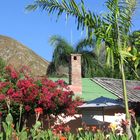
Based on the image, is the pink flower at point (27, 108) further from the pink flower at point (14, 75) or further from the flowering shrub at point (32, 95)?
the pink flower at point (14, 75)

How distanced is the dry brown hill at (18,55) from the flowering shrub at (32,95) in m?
57.8

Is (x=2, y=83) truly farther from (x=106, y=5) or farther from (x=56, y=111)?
(x=106, y=5)

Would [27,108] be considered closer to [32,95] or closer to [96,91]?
[32,95]

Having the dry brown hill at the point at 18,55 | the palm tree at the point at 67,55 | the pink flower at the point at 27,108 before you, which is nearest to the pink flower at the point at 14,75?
the pink flower at the point at 27,108

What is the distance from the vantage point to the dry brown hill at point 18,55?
79.8 m

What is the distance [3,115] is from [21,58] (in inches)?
2585

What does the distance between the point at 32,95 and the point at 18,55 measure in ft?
223

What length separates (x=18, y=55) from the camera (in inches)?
3342

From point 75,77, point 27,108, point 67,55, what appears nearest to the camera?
point 27,108

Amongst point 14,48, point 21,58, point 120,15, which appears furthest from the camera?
point 14,48

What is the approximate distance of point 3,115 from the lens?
17188mm

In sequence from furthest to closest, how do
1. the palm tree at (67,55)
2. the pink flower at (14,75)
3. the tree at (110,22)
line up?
the palm tree at (67,55), the pink flower at (14,75), the tree at (110,22)

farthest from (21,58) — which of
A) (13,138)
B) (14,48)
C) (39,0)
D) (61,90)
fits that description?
(13,138)

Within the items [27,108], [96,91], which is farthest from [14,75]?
[96,91]
